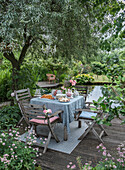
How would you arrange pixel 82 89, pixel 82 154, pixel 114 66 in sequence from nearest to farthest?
1. pixel 114 66
2. pixel 82 154
3. pixel 82 89

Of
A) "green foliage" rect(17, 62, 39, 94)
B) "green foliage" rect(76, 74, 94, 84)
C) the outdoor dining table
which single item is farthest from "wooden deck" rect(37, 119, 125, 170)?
"green foliage" rect(76, 74, 94, 84)

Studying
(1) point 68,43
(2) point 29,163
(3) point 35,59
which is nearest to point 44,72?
(3) point 35,59

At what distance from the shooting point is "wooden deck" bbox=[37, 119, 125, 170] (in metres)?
2.46

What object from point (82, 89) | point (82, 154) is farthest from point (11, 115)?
point (82, 89)

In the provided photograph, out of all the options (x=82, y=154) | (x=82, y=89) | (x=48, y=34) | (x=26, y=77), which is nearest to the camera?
(x=82, y=154)

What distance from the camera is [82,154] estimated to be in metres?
2.72

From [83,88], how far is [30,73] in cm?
182

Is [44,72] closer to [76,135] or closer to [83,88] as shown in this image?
[83,88]

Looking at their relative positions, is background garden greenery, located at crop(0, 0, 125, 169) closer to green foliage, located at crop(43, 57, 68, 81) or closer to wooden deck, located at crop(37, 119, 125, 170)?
wooden deck, located at crop(37, 119, 125, 170)

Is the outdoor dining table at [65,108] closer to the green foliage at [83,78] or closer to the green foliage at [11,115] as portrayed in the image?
the green foliage at [11,115]

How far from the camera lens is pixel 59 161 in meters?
2.54

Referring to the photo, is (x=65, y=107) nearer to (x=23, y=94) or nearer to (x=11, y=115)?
(x=23, y=94)

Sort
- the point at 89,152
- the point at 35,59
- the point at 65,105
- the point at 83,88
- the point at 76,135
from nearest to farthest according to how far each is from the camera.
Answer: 1. the point at 89,152
2. the point at 65,105
3. the point at 76,135
4. the point at 83,88
5. the point at 35,59

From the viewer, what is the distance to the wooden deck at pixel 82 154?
8.06 feet
